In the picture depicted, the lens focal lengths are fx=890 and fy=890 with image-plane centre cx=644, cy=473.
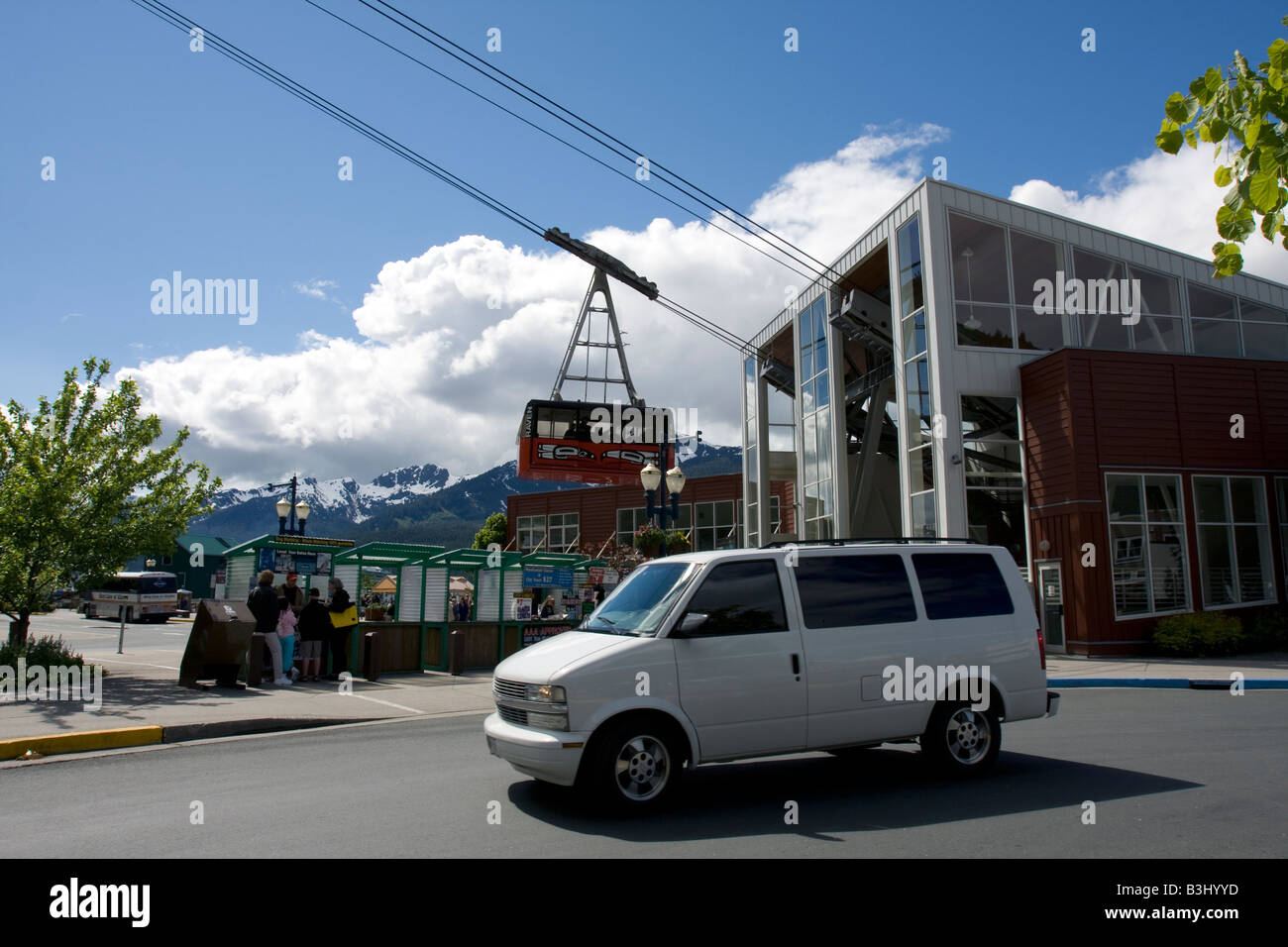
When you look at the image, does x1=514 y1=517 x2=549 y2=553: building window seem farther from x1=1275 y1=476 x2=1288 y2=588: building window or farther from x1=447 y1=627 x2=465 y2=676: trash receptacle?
x1=1275 y1=476 x2=1288 y2=588: building window

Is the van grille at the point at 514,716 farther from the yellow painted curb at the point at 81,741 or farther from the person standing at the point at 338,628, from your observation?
the person standing at the point at 338,628

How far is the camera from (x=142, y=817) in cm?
658

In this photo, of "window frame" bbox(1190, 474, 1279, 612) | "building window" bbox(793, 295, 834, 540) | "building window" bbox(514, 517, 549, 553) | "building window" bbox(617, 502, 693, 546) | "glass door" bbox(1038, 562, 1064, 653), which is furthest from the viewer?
"building window" bbox(514, 517, 549, 553)

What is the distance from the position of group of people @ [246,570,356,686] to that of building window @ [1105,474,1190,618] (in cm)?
1692

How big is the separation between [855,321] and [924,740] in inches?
861

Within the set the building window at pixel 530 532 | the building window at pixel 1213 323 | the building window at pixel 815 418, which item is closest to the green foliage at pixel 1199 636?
→ the building window at pixel 1213 323

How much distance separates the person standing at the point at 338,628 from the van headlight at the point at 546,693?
10.8 m

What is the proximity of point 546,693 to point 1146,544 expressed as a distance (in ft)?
63.5

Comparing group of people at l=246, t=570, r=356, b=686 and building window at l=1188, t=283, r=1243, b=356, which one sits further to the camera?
building window at l=1188, t=283, r=1243, b=356

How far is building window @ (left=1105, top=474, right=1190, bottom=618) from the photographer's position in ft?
67.9

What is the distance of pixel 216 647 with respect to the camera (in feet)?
47.2

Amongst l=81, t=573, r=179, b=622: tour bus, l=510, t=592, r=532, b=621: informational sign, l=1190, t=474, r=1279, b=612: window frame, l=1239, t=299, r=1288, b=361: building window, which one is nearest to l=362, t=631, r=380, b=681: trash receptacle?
l=510, t=592, r=532, b=621: informational sign

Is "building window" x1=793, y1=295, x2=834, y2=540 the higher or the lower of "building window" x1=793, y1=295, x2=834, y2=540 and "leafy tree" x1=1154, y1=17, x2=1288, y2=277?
the higher
